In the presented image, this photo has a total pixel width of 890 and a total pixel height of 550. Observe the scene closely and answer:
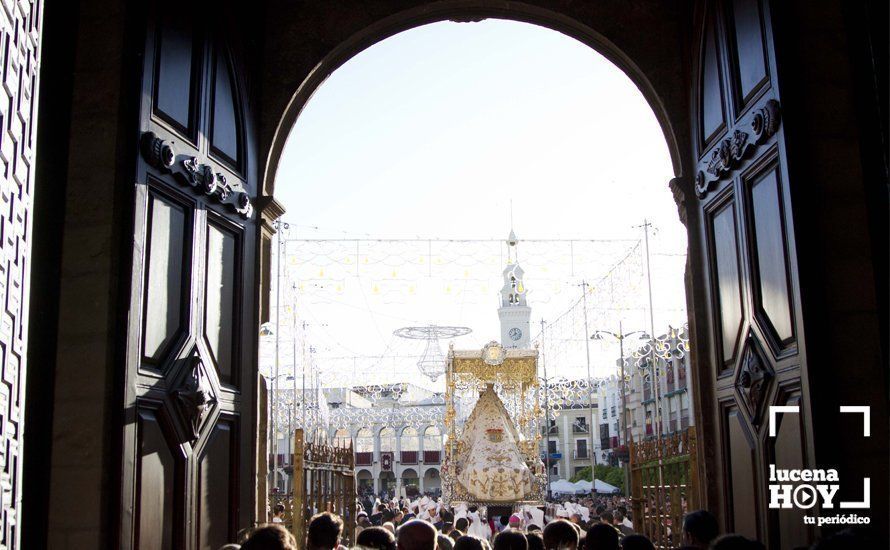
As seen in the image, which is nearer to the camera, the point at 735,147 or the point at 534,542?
the point at 534,542

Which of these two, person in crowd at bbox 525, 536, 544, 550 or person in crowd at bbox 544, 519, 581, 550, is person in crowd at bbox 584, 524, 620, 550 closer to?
person in crowd at bbox 544, 519, 581, 550

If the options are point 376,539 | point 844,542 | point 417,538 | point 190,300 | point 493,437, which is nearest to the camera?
point 844,542

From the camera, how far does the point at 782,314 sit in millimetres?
4828

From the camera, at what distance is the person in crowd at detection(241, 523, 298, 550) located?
9.88 feet

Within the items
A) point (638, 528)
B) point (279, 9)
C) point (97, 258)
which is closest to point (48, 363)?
point (97, 258)

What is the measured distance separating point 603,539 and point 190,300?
267cm

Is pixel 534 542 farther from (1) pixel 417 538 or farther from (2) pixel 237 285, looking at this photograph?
(2) pixel 237 285

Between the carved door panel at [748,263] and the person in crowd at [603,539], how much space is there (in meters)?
1.00

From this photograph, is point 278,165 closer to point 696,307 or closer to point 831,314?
point 696,307

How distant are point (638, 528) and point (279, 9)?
4.86 meters

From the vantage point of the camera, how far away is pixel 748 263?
5285 mm

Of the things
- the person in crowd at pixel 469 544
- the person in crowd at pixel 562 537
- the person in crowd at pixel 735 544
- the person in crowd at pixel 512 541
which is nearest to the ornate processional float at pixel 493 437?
the person in crowd at pixel 562 537

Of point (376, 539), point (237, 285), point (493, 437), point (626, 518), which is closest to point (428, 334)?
point (493, 437)

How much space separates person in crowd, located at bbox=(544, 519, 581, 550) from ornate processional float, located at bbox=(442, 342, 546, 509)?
16.7 meters
